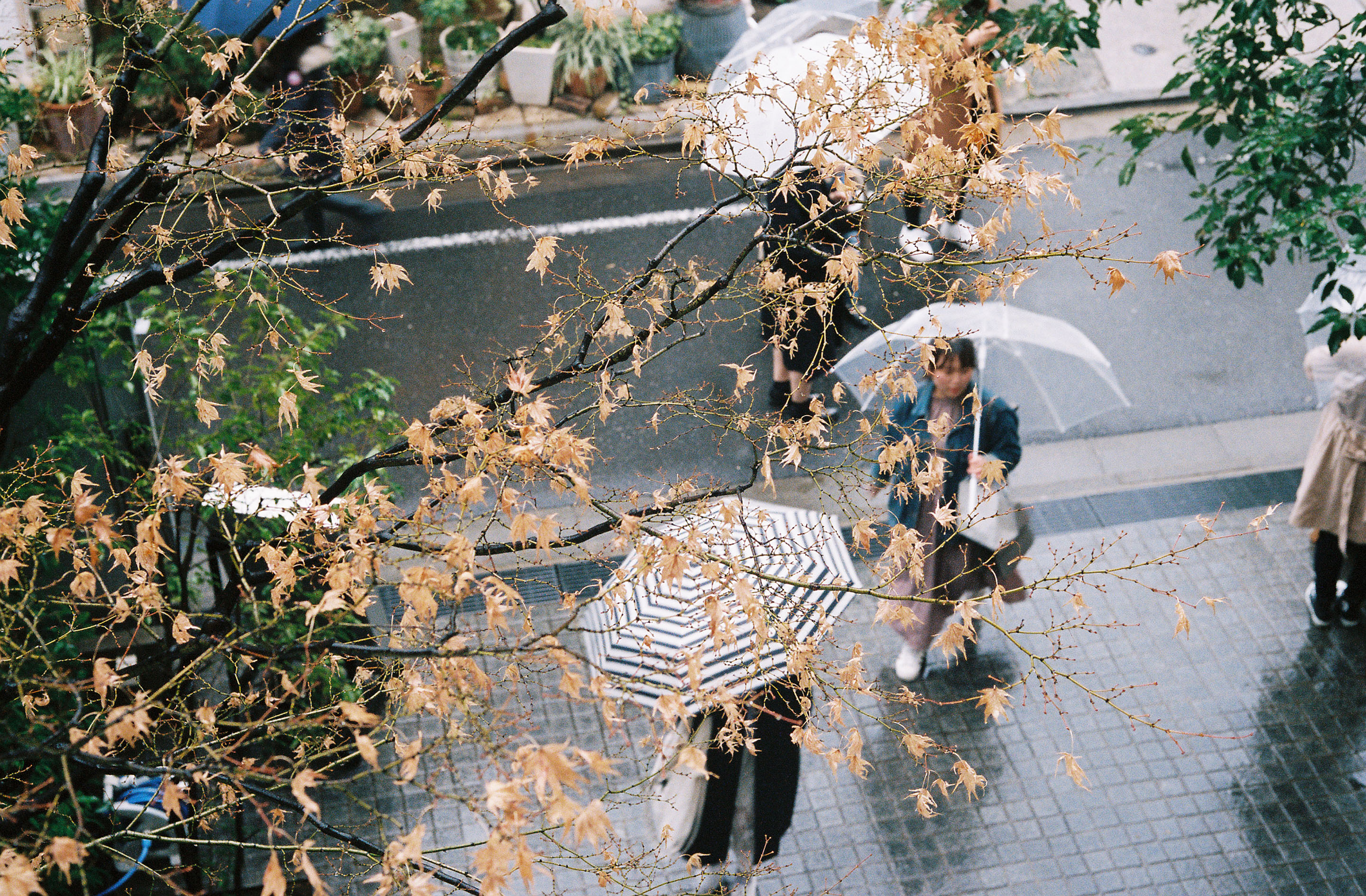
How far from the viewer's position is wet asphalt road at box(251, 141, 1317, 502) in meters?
9.44

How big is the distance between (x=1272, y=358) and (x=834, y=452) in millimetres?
3981

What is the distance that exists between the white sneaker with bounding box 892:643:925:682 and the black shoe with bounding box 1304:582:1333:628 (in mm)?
2535

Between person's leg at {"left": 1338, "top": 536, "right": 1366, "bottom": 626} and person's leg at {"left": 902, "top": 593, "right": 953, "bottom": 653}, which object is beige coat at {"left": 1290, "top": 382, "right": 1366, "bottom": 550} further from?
person's leg at {"left": 902, "top": 593, "right": 953, "bottom": 653}

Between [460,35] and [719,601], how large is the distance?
10.4 metres

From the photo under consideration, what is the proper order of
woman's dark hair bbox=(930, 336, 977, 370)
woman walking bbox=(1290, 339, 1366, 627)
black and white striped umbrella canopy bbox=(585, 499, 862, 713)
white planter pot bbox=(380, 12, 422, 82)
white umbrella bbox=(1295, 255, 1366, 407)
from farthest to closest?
1. white planter pot bbox=(380, 12, 422, 82)
2. woman walking bbox=(1290, 339, 1366, 627)
3. white umbrella bbox=(1295, 255, 1366, 407)
4. woman's dark hair bbox=(930, 336, 977, 370)
5. black and white striped umbrella canopy bbox=(585, 499, 862, 713)

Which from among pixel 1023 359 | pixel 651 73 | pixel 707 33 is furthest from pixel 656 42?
pixel 1023 359

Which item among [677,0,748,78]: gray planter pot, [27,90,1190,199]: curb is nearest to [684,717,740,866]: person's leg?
[27,90,1190,199]: curb

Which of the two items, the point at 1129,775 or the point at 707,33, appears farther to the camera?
the point at 707,33

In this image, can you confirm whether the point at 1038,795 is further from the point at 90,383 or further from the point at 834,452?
the point at 90,383

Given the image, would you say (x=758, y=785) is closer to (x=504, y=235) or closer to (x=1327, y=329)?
(x=1327, y=329)

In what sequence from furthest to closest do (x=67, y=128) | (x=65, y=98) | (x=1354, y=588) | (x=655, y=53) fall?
(x=655, y=53) → (x=65, y=98) → (x=67, y=128) → (x=1354, y=588)

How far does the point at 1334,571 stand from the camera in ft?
24.5

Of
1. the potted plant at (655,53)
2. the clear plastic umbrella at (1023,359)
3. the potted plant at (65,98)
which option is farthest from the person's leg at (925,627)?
the potted plant at (65,98)

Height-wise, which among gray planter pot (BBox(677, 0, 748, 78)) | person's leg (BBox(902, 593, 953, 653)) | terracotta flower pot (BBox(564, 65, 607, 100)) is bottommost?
person's leg (BBox(902, 593, 953, 653))
